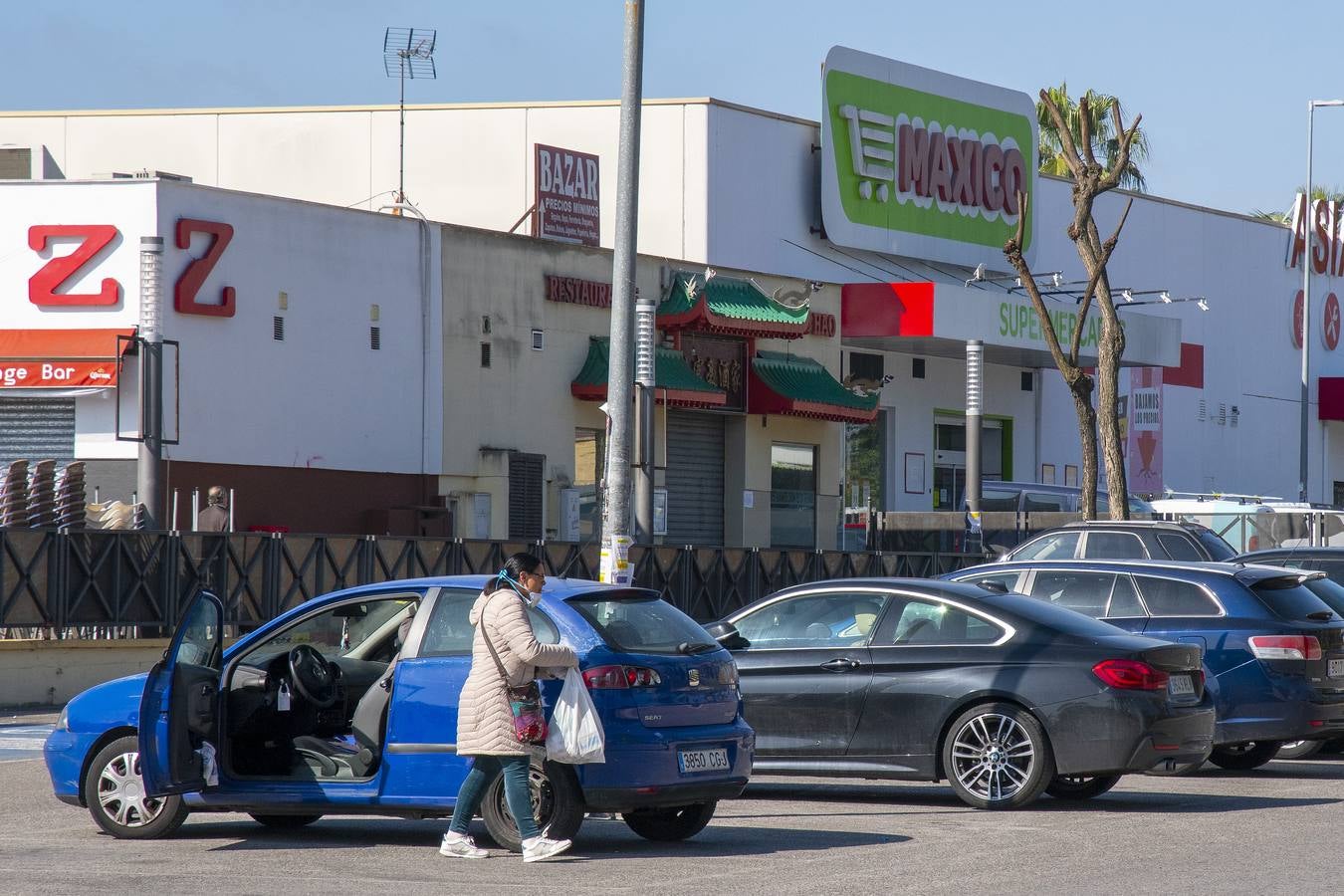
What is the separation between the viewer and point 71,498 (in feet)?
76.4

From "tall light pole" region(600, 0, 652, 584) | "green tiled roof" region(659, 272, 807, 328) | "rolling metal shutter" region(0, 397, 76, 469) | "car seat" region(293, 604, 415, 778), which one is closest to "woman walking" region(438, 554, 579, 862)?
Answer: "car seat" region(293, 604, 415, 778)

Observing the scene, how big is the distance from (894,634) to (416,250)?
62.0 ft

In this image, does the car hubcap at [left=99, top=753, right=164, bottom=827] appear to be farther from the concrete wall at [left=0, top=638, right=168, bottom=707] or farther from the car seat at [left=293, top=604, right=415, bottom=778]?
the concrete wall at [left=0, top=638, right=168, bottom=707]

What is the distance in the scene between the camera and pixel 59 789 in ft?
36.3

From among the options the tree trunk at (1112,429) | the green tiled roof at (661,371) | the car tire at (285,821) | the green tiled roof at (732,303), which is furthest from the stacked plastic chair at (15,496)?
the tree trunk at (1112,429)

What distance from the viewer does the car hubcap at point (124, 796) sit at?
35.7ft

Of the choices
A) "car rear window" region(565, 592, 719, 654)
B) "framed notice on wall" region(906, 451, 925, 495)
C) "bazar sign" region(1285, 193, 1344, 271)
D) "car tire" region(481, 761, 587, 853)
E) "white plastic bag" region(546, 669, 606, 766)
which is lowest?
"car tire" region(481, 761, 587, 853)

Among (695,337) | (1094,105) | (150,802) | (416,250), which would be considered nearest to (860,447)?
(695,337)

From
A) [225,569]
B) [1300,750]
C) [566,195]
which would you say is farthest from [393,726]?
[566,195]

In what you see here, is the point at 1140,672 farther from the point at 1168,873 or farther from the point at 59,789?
the point at 59,789

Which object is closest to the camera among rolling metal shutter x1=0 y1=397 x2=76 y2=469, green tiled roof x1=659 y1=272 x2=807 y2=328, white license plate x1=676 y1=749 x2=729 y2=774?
white license plate x1=676 y1=749 x2=729 y2=774

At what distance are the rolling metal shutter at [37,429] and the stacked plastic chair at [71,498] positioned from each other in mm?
3856

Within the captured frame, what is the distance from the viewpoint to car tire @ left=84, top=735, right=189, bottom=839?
35.6ft

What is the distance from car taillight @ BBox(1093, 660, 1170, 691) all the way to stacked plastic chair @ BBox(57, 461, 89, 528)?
14.8 m
